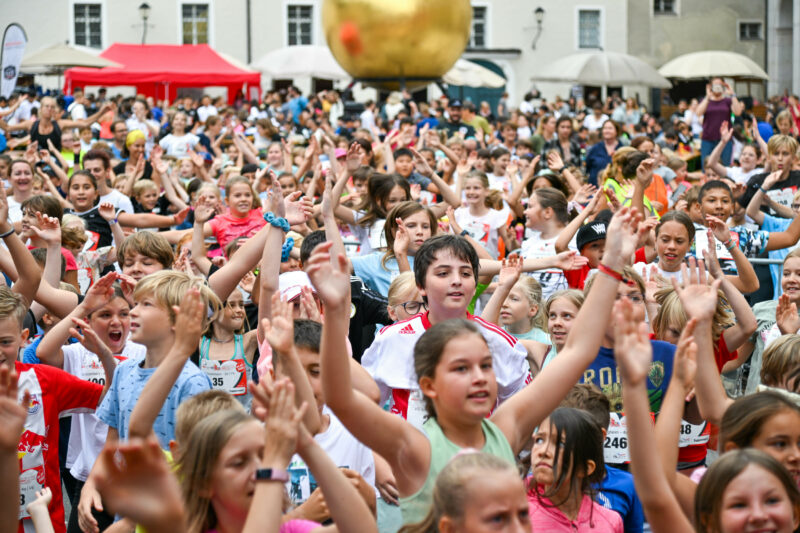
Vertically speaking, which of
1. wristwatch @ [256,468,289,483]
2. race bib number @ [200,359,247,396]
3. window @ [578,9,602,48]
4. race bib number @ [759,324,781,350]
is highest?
window @ [578,9,602,48]

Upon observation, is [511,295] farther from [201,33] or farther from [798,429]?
[201,33]

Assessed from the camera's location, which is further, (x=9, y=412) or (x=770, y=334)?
(x=770, y=334)

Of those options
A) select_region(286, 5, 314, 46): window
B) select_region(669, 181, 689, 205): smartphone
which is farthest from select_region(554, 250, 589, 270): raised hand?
select_region(286, 5, 314, 46): window

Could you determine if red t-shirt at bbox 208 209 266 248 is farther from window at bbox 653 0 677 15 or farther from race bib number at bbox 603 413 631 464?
window at bbox 653 0 677 15

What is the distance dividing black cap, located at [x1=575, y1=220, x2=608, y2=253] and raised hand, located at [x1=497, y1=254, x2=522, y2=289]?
1.68m

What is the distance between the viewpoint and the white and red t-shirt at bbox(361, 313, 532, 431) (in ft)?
13.5

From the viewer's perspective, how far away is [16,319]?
13.8ft

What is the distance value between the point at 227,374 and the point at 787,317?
2685mm

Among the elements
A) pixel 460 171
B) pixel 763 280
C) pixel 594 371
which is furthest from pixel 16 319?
pixel 460 171

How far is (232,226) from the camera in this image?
838 cm

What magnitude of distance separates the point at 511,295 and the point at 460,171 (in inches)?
179

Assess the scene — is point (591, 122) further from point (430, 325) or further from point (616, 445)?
point (430, 325)

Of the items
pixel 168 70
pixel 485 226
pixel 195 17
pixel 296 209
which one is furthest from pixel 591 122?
pixel 195 17

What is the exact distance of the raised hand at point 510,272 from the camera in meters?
4.96
